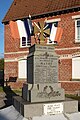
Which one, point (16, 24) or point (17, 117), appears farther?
point (16, 24)

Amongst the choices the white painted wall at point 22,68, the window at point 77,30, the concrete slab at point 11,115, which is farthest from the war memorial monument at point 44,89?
the white painted wall at point 22,68

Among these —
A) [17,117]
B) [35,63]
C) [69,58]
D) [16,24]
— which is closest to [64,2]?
[69,58]

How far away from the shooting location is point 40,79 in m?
9.00

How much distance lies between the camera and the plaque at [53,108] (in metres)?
8.17

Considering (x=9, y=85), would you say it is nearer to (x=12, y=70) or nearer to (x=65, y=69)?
(x=12, y=70)

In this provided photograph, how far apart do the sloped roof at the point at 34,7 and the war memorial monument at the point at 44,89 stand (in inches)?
449

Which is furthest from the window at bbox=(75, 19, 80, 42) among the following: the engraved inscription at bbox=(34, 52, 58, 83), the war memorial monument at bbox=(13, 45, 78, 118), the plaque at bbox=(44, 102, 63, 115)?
the plaque at bbox=(44, 102, 63, 115)

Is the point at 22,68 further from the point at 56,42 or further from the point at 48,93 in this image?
the point at 48,93

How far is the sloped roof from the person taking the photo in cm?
2053

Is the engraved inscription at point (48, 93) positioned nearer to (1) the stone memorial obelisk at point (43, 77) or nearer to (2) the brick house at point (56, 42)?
(1) the stone memorial obelisk at point (43, 77)

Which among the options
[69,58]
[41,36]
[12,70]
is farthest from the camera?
[12,70]

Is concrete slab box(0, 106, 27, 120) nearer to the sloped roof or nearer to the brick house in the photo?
the brick house

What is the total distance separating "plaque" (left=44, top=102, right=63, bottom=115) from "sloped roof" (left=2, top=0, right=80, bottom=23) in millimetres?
12648

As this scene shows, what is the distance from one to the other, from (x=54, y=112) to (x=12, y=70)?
49.7 ft
